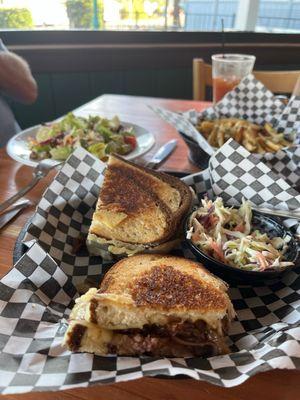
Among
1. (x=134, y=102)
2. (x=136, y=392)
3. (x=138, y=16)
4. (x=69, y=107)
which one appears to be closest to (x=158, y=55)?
(x=138, y=16)

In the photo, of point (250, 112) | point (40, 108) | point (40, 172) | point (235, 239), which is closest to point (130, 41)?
point (40, 108)

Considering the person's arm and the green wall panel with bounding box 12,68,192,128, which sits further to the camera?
the green wall panel with bounding box 12,68,192,128

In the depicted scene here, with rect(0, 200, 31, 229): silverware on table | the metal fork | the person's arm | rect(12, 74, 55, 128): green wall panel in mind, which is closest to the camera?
rect(0, 200, 31, 229): silverware on table

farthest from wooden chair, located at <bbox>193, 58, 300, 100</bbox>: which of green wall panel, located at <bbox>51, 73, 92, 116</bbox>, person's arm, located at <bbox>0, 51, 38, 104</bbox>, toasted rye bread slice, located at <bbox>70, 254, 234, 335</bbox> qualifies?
toasted rye bread slice, located at <bbox>70, 254, 234, 335</bbox>

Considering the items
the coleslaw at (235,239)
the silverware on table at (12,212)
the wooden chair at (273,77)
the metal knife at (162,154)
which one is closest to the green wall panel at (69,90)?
the wooden chair at (273,77)

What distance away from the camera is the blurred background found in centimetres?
356

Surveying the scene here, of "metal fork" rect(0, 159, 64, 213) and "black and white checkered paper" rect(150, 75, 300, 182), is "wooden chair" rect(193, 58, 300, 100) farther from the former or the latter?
"metal fork" rect(0, 159, 64, 213)

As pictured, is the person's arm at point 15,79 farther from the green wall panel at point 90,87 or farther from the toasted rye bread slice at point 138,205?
the toasted rye bread slice at point 138,205

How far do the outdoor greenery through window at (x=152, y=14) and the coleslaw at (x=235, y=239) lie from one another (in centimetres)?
316

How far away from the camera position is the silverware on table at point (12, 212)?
1311mm

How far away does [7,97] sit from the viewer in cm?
279

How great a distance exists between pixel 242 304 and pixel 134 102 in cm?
214

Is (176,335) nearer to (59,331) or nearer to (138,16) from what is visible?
(59,331)

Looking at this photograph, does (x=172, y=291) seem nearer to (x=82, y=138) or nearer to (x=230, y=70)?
(x=82, y=138)
